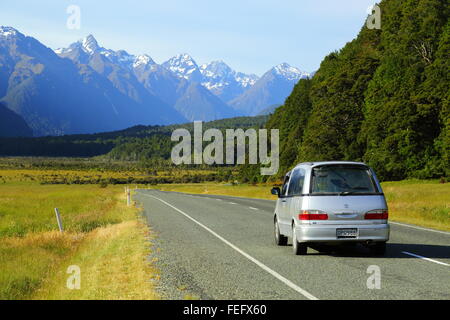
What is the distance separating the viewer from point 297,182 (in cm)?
1345

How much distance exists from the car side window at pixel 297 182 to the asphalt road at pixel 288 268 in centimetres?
143

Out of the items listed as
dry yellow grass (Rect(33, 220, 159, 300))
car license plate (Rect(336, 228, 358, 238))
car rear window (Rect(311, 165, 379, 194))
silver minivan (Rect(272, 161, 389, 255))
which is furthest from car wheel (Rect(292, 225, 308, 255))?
dry yellow grass (Rect(33, 220, 159, 300))

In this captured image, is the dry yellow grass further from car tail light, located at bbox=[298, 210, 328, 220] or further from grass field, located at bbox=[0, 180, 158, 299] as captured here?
car tail light, located at bbox=[298, 210, 328, 220]

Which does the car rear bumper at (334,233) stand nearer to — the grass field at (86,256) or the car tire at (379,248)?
the car tire at (379,248)

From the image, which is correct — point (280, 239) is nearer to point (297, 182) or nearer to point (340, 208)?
point (297, 182)

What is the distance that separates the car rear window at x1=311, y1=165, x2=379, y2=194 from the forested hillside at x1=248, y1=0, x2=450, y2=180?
34.4m

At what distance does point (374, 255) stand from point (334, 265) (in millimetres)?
1768

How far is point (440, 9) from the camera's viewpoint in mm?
51188

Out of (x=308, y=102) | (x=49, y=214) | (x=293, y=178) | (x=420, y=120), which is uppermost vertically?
(x=308, y=102)

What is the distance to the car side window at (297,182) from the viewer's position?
1301 cm

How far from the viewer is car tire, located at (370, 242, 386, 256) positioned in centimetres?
1265

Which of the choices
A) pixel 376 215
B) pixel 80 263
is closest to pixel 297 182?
pixel 376 215
